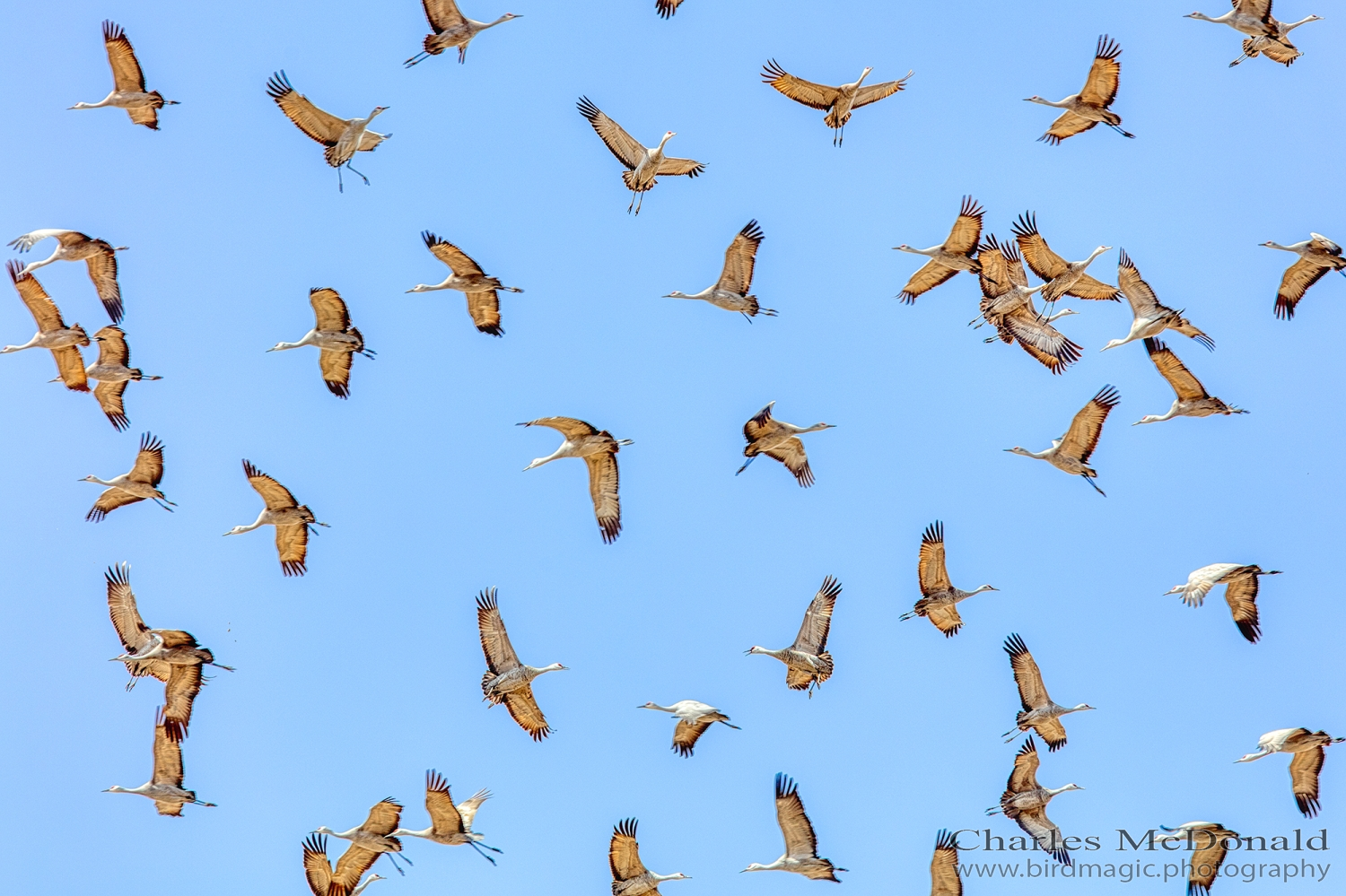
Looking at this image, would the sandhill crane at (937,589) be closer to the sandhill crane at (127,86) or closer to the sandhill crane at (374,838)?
the sandhill crane at (374,838)

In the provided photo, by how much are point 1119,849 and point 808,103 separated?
46.4 feet

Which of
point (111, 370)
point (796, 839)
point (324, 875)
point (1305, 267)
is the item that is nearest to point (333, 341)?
point (111, 370)

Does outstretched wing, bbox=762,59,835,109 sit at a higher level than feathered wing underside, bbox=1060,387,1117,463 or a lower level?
higher

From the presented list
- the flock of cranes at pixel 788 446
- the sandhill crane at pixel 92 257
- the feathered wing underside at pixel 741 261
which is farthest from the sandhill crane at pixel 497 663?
the sandhill crane at pixel 92 257

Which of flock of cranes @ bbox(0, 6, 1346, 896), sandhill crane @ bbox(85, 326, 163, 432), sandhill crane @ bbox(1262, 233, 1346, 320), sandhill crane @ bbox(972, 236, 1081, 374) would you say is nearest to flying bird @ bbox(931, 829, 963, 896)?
flock of cranes @ bbox(0, 6, 1346, 896)

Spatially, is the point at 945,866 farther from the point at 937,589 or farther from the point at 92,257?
the point at 92,257

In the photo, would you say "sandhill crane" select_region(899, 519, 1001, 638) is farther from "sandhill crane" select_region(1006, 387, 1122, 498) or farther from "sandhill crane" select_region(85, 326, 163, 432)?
"sandhill crane" select_region(85, 326, 163, 432)

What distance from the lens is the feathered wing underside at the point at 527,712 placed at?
78.7ft

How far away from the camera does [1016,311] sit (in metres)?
23.8

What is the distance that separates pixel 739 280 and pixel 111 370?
12005 mm

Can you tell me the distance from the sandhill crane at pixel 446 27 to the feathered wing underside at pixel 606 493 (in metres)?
7.26

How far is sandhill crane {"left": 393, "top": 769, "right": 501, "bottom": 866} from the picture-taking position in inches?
893

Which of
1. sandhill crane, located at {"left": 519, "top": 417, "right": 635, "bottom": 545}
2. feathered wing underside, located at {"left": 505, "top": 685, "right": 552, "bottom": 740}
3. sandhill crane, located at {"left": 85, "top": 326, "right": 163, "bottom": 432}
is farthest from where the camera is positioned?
sandhill crane, located at {"left": 85, "top": 326, "right": 163, "bottom": 432}

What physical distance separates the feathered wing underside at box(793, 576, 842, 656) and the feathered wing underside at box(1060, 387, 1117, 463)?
472cm
